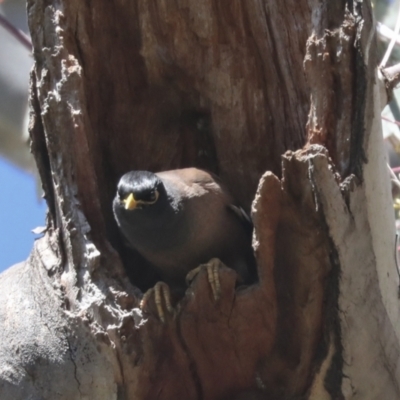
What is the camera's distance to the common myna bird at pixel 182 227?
312 centimetres

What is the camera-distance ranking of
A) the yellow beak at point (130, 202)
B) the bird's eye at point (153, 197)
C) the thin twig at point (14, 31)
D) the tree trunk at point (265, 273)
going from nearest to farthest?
the tree trunk at point (265, 273), the yellow beak at point (130, 202), the bird's eye at point (153, 197), the thin twig at point (14, 31)

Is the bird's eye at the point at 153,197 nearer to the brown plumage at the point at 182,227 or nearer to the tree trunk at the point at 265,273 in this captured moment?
the brown plumage at the point at 182,227

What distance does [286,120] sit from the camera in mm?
3041

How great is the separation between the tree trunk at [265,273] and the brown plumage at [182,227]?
0.35 meters

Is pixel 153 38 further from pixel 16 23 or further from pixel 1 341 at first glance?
pixel 16 23

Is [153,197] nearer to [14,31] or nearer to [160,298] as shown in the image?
[160,298]

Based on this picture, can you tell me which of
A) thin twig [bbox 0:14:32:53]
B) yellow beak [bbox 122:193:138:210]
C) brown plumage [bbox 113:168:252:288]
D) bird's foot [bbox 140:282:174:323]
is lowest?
bird's foot [bbox 140:282:174:323]

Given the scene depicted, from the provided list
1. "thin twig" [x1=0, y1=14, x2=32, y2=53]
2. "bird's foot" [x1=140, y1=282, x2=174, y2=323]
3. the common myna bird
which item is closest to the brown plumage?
the common myna bird

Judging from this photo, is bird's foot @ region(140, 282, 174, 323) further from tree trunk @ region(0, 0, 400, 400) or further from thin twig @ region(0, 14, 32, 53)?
thin twig @ region(0, 14, 32, 53)

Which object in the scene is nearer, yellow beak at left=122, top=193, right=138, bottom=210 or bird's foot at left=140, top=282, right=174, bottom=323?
bird's foot at left=140, top=282, right=174, bottom=323

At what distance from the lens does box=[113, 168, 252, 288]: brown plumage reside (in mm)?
3119

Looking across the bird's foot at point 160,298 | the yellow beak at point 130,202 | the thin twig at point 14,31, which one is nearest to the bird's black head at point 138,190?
the yellow beak at point 130,202

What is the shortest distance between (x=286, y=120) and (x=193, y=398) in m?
1.29

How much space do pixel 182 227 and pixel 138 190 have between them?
1.00 ft
